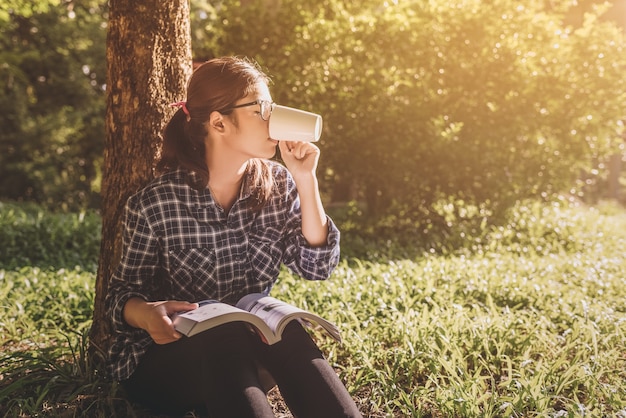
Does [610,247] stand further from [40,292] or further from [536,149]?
[40,292]

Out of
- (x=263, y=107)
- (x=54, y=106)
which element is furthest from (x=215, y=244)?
(x=54, y=106)

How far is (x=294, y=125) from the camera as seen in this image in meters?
2.38

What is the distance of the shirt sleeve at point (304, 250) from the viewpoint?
110 inches

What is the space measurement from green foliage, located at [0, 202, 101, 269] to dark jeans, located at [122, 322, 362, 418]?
13.3ft

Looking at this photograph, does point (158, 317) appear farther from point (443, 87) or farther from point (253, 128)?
point (443, 87)

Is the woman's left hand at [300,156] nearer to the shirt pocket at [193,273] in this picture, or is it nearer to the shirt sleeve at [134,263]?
the shirt pocket at [193,273]

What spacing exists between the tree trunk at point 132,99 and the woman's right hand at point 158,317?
958mm

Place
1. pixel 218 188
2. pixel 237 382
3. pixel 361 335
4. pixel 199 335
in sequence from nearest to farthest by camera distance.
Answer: pixel 237 382, pixel 199 335, pixel 218 188, pixel 361 335

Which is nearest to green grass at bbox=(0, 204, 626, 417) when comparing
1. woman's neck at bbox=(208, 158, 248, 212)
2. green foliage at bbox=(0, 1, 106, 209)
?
woman's neck at bbox=(208, 158, 248, 212)

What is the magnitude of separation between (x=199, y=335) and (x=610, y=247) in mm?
6811

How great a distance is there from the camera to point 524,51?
7754 mm

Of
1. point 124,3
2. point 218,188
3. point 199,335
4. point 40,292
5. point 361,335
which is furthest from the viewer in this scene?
point 40,292

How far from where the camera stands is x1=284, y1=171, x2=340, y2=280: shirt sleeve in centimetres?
281

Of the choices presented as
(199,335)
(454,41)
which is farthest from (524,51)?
(199,335)
